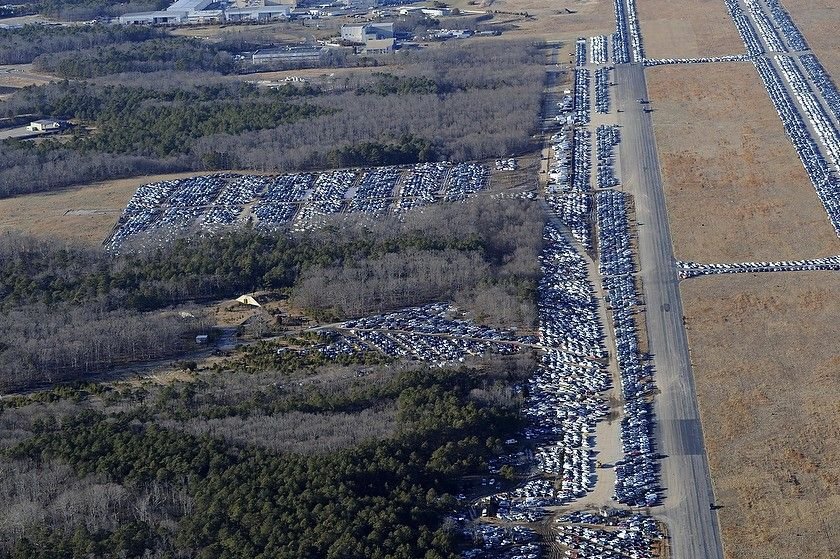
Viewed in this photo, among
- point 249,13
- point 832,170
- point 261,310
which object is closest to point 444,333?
point 261,310

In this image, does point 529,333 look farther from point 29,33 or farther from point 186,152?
point 29,33

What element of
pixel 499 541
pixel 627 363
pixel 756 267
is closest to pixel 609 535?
pixel 499 541

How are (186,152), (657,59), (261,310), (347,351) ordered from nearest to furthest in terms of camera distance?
(347,351)
(261,310)
(186,152)
(657,59)


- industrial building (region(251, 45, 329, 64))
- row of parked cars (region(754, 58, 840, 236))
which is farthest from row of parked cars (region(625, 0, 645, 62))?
industrial building (region(251, 45, 329, 64))

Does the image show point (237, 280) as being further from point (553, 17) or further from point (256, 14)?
point (256, 14)

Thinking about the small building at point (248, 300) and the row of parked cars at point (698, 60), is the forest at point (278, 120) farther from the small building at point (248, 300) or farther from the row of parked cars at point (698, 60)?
the small building at point (248, 300)

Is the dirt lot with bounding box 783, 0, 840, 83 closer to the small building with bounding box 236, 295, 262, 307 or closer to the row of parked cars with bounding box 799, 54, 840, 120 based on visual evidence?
the row of parked cars with bounding box 799, 54, 840, 120
